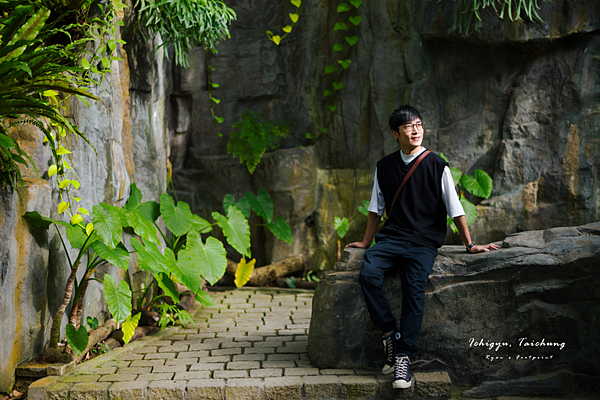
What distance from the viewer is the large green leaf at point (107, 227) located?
3729 millimetres

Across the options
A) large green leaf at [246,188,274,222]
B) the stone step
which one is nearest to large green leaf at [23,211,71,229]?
the stone step

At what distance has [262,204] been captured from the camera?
6582mm

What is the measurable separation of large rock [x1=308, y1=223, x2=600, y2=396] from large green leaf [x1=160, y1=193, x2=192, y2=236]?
6.25ft

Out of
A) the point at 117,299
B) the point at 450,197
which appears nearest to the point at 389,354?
the point at 450,197

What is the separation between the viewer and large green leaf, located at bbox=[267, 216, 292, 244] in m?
6.57

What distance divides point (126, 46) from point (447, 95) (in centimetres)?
392

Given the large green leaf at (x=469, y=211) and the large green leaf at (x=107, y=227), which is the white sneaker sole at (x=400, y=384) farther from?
the large green leaf at (x=469, y=211)

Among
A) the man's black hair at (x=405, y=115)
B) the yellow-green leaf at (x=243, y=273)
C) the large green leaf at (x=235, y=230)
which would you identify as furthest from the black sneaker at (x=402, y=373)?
the yellow-green leaf at (x=243, y=273)

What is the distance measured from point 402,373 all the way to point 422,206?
1129 mm

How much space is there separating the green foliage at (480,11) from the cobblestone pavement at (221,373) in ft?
12.8

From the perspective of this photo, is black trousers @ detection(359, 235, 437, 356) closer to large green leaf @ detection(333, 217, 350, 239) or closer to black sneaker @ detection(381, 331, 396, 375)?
black sneaker @ detection(381, 331, 396, 375)

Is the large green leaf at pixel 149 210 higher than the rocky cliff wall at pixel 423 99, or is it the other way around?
the rocky cliff wall at pixel 423 99

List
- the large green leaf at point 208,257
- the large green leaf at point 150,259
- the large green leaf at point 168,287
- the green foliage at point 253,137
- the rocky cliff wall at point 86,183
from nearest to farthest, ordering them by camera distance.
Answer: the rocky cliff wall at point 86,183 → the large green leaf at point 150,259 → the large green leaf at point 168,287 → the large green leaf at point 208,257 → the green foliage at point 253,137

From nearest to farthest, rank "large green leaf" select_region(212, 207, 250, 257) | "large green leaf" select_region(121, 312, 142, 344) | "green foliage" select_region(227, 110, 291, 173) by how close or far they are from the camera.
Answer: "large green leaf" select_region(121, 312, 142, 344) → "large green leaf" select_region(212, 207, 250, 257) → "green foliage" select_region(227, 110, 291, 173)
